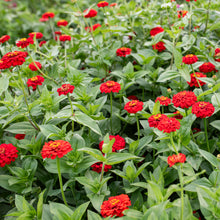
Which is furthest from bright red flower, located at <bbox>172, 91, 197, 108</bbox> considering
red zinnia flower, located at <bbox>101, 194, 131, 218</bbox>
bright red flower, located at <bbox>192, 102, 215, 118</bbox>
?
red zinnia flower, located at <bbox>101, 194, 131, 218</bbox>

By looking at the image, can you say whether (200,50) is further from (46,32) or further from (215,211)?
(46,32)

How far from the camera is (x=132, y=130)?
86.3 inches

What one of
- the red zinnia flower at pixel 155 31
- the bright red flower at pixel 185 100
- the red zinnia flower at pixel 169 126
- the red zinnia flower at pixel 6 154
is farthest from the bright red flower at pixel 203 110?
the red zinnia flower at pixel 155 31

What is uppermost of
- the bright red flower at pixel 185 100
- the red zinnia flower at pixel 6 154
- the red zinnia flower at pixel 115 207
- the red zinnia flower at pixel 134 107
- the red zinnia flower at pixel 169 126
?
the red zinnia flower at pixel 169 126

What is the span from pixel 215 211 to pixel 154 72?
128 centimetres

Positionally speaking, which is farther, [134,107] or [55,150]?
[134,107]

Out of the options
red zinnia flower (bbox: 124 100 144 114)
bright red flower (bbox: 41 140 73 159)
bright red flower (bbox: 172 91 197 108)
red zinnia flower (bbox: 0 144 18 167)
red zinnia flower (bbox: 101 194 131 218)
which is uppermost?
bright red flower (bbox: 41 140 73 159)

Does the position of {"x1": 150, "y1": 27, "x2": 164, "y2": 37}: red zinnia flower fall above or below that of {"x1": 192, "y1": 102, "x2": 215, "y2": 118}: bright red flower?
above

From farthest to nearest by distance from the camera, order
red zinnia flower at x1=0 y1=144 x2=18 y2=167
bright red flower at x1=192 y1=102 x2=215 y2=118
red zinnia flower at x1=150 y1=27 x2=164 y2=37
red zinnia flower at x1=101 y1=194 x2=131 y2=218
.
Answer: red zinnia flower at x1=150 y1=27 x2=164 y2=37, red zinnia flower at x1=0 y1=144 x2=18 y2=167, bright red flower at x1=192 y1=102 x2=215 y2=118, red zinnia flower at x1=101 y1=194 x2=131 y2=218

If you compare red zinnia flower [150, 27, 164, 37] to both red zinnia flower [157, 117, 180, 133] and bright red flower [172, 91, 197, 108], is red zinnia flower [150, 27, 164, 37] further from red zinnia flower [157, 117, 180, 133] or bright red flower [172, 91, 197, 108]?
red zinnia flower [157, 117, 180, 133]

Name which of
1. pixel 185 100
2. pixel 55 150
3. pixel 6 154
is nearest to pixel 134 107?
pixel 185 100

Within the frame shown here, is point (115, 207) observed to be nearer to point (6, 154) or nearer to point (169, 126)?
point (169, 126)

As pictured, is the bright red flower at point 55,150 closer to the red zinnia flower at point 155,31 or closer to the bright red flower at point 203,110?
the bright red flower at point 203,110

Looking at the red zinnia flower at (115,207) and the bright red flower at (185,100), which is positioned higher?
the bright red flower at (185,100)
